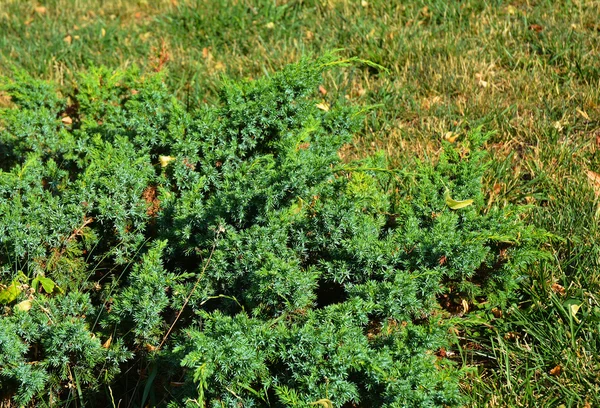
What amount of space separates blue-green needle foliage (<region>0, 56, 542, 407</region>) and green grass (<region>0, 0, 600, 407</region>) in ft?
0.81

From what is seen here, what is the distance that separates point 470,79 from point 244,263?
238 cm

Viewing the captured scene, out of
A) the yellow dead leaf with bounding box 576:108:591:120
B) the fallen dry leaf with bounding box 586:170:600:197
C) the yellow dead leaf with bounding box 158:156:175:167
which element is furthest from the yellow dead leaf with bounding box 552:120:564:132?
the yellow dead leaf with bounding box 158:156:175:167

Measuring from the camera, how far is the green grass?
273 cm

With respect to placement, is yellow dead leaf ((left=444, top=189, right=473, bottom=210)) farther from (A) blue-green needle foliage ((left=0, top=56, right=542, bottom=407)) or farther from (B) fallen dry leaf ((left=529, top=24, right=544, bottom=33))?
(B) fallen dry leaf ((left=529, top=24, right=544, bottom=33))

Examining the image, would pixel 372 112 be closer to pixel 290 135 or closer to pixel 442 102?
pixel 442 102

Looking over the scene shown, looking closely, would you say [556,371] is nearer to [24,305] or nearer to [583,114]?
[583,114]

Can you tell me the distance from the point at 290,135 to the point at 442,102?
1.46m

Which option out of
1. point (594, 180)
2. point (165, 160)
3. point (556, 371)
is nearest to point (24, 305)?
point (165, 160)

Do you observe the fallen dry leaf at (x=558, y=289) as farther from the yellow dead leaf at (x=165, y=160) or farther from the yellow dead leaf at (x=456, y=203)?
the yellow dead leaf at (x=165, y=160)

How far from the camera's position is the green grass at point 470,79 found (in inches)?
107

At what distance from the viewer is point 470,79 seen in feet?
13.9

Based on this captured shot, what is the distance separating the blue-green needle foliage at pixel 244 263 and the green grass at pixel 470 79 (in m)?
0.25

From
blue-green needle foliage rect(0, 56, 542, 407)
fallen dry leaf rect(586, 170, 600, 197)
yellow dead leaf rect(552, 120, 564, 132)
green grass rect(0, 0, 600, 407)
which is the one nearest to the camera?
blue-green needle foliage rect(0, 56, 542, 407)

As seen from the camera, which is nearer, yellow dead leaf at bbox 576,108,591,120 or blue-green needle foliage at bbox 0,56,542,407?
blue-green needle foliage at bbox 0,56,542,407
